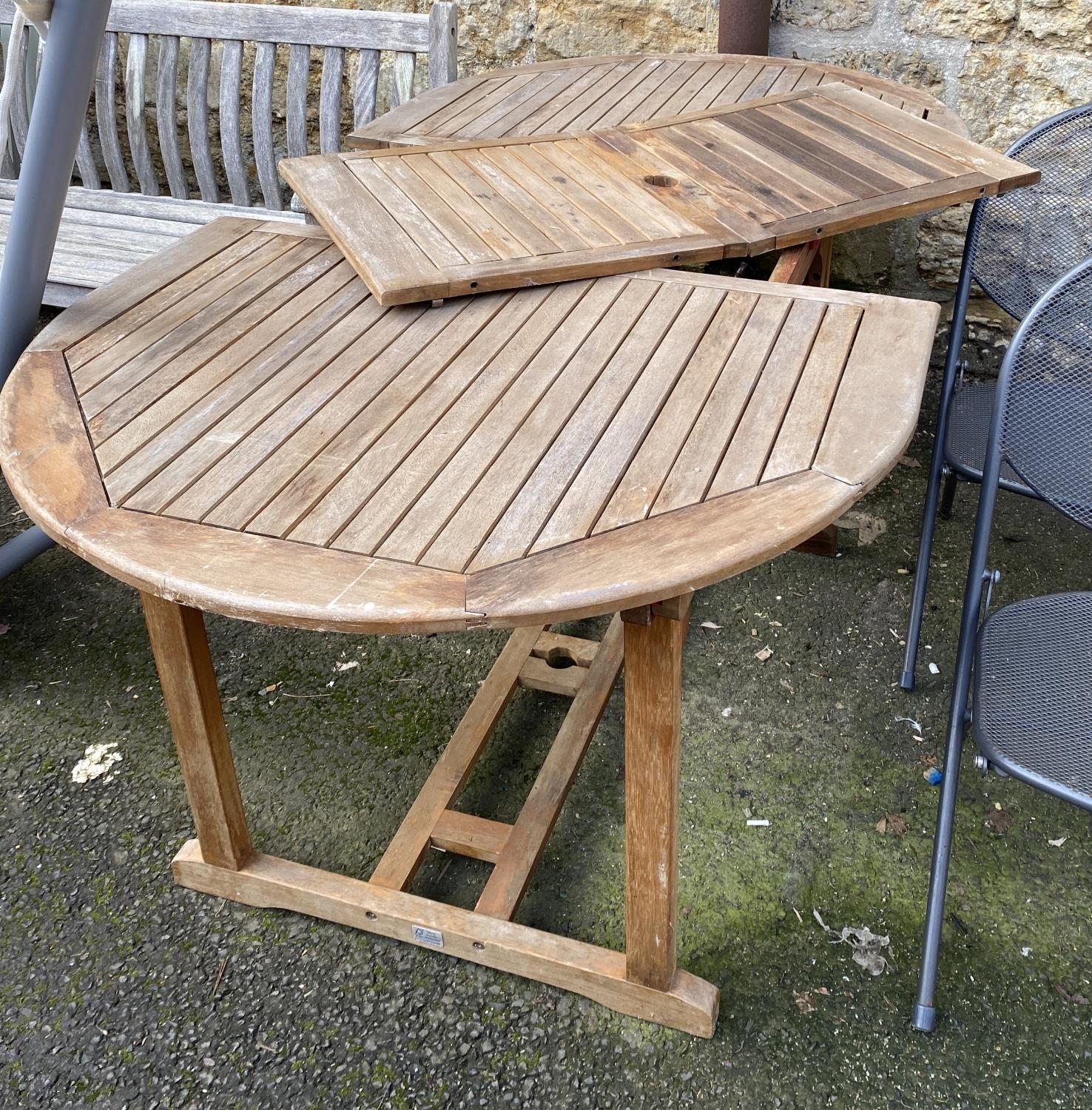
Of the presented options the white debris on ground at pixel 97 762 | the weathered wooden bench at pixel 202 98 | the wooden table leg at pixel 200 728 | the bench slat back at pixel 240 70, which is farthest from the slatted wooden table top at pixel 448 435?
the bench slat back at pixel 240 70

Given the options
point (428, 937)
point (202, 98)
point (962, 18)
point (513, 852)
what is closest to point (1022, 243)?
point (962, 18)

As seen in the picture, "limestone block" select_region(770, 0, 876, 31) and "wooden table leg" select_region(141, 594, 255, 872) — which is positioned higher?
"limestone block" select_region(770, 0, 876, 31)

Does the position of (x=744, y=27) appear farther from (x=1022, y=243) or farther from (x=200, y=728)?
(x=200, y=728)

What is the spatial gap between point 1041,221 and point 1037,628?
0.99 metres

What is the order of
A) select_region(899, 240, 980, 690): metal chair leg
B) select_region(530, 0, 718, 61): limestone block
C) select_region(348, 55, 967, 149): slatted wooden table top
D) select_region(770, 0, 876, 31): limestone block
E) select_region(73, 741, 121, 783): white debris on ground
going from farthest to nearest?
1. select_region(530, 0, 718, 61): limestone block
2. select_region(770, 0, 876, 31): limestone block
3. select_region(348, 55, 967, 149): slatted wooden table top
4. select_region(73, 741, 121, 783): white debris on ground
5. select_region(899, 240, 980, 690): metal chair leg

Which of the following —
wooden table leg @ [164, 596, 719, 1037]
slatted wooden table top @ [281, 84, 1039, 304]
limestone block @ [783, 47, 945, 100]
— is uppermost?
limestone block @ [783, 47, 945, 100]

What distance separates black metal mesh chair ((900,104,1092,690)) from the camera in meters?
2.19

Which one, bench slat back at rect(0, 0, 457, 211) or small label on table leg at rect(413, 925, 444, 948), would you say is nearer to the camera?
small label on table leg at rect(413, 925, 444, 948)

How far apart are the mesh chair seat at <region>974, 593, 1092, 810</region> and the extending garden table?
47 cm

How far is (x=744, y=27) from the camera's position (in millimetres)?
3084

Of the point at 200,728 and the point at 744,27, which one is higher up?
the point at 744,27

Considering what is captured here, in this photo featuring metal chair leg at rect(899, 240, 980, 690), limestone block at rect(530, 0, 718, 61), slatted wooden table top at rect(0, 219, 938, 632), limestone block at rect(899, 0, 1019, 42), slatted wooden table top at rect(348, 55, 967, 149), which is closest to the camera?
slatted wooden table top at rect(0, 219, 938, 632)

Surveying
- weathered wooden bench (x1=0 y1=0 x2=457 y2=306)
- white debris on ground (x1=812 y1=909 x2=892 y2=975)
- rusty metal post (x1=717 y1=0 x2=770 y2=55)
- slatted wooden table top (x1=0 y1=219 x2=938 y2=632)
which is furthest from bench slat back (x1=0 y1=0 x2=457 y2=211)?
white debris on ground (x1=812 y1=909 x2=892 y2=975)

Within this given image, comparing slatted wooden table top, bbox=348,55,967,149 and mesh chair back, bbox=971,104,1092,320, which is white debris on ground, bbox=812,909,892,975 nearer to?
mesh chair back, bbox=971,104,1092,320
